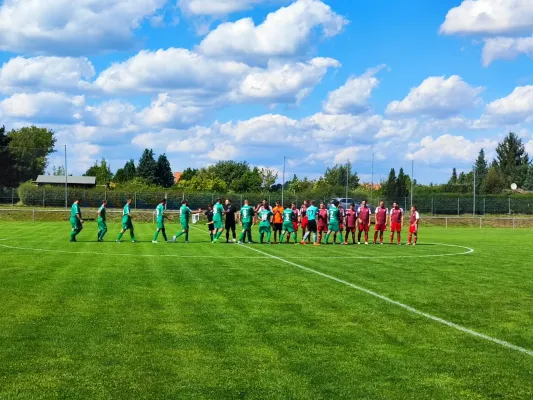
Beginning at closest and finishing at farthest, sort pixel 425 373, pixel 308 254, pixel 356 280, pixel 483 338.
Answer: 1. pixel 425 373
2. pixel 483 338
3. pixel 356 280
4. pixel 308 254

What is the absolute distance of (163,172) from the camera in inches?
4646

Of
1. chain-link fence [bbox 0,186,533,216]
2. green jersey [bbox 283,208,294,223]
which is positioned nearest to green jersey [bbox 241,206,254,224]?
green jersey [bbox 283,208,294,223]

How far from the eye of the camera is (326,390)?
6543 mm

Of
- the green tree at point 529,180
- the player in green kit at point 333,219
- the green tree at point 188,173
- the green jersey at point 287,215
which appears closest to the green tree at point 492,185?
the green tree at point 529,180

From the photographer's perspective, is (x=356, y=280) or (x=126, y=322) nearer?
(x=126, y=322)

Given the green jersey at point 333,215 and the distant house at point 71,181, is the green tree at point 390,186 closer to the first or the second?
the distant house at point 71,181

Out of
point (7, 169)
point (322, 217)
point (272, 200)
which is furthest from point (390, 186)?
point (322, 217)

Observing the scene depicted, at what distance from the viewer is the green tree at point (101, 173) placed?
109 metres

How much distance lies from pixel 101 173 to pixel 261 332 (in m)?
107

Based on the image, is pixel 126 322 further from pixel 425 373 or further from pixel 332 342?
pixel 425 373

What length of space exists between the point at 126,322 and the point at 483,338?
5070mm

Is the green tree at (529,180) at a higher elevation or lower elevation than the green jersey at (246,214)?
higher

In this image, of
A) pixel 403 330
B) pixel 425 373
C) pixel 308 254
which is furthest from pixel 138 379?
pixel 308 254

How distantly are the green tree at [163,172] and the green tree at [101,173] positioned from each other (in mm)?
8078
